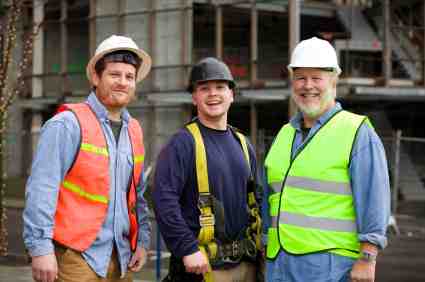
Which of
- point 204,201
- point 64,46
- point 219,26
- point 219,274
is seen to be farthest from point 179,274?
point 64,46

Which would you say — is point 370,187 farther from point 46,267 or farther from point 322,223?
point 46,267

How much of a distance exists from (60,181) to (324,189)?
1.52 metres

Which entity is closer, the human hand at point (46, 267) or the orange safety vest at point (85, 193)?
the human hand at point (46, 267)

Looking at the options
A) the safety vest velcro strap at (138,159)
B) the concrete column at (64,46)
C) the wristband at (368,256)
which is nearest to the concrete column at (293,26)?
the concrete column at (64,46)

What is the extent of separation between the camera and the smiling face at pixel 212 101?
4352 millimetres

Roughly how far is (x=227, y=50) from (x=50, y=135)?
68.3 feet

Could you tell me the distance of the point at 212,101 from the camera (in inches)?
171

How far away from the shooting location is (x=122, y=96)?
13.7 feet

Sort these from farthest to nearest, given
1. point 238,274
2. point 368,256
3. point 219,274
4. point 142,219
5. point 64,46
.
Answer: point 64,46 → point 142,219 → point 238,274 → point 219,274 → point 368,256

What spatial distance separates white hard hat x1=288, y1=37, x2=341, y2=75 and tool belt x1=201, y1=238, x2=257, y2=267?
48.2 inches

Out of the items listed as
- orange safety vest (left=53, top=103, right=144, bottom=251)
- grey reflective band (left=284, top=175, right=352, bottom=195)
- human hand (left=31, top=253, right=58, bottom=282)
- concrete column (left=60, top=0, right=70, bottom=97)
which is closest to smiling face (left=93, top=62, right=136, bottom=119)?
orange safety vest (left=53, top=103, right=144, bottom=251)

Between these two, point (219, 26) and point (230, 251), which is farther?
point (219, 26)

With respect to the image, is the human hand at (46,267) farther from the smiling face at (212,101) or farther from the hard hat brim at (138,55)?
the smiling face at (212,101)

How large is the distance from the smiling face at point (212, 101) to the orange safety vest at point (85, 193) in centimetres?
70
